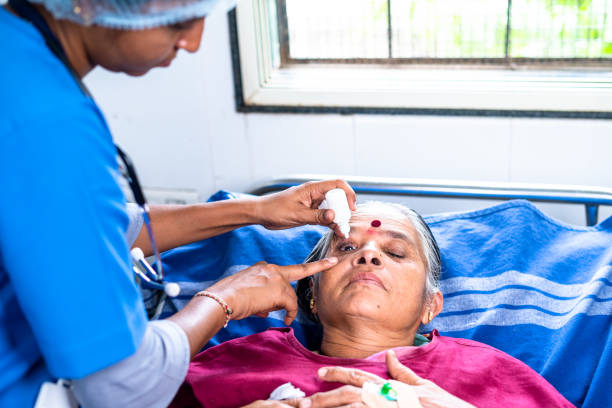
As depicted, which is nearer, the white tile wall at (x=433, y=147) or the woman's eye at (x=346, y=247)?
the woman's eye at (x=346, y=247)

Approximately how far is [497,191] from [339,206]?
0.87 meters

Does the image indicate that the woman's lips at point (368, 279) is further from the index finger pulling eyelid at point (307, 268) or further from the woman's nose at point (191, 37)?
the woman's nose at point (191, 37)

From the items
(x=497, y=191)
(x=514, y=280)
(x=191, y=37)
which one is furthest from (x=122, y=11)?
(x=497, y=191)

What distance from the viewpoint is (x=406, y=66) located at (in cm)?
296

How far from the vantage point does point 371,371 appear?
166 cm

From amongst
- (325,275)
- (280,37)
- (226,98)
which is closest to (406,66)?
(280,37)

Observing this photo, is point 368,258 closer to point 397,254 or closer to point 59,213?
point 397,254

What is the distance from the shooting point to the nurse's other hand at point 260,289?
1534mm

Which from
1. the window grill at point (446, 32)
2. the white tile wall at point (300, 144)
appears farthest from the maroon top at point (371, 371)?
the window grill at point (446, 32)

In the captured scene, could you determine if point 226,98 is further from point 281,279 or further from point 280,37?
point 281,279

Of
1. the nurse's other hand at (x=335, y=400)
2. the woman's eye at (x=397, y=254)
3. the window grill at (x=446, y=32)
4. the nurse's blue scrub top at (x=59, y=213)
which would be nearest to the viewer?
the nurse's blue scrub top at (x=59, y=213)

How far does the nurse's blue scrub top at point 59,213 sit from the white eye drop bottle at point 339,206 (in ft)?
2.42

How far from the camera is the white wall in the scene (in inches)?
104

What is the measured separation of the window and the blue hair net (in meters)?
1.75
